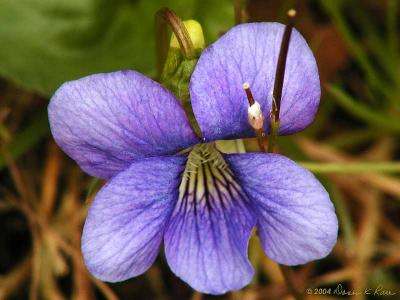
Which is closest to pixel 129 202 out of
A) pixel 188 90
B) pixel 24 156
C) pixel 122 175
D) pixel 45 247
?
pixel 122 175

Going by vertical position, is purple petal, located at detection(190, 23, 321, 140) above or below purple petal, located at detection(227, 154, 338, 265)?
above

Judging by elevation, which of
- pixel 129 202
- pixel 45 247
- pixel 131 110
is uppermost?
pixel 131 110

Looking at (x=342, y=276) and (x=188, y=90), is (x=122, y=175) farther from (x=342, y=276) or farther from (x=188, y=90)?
(x=342, y=276)

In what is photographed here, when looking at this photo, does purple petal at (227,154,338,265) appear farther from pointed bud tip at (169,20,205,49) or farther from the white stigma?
pointed bud tip at (169,20,205,49)

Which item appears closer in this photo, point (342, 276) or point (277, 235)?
point (277, 235)

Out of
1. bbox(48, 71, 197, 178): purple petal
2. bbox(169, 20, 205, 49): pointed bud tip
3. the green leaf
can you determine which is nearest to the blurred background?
the green leaf

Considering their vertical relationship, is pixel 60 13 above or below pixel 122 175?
above

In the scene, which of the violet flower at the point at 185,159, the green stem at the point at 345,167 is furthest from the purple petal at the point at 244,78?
the green stem at the point at 345,167

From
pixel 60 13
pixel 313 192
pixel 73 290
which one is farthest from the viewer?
pixel 73 290
